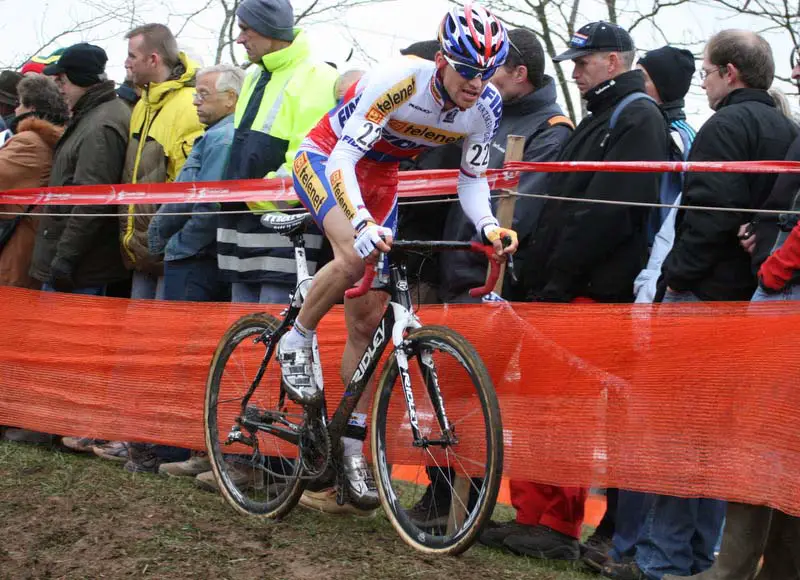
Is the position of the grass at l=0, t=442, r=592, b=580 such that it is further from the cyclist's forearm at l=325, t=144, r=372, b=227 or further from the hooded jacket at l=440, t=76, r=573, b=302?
the cyclist's forearm at l=325, t=144, r=372, b=227

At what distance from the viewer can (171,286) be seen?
803cm

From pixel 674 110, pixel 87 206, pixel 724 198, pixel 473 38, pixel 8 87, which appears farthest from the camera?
pixel 8 87

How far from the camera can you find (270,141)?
748 cm

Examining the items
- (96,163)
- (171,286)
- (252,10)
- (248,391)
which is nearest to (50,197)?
(96,163)

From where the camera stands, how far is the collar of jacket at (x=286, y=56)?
764 centimetres

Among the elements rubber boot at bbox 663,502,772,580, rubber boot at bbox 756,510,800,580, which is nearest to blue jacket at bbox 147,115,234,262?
rubber boot at bbox 663,502,772,580

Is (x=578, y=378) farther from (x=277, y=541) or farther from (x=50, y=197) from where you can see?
(x=50, y=197)

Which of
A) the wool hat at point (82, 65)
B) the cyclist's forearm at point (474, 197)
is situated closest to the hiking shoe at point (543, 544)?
the cyclist's forearm at point (474, 197)

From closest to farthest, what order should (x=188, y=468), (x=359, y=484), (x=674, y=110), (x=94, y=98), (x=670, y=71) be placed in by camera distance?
(x=359, y=484) < (x=670, y=71) < (x=674, y=110) < (x=188, y=468) < (x=94, y=98)

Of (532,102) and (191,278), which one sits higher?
(532,102)

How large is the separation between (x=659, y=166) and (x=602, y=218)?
0.45 meters

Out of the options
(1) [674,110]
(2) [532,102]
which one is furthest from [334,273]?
(1) [674,110]

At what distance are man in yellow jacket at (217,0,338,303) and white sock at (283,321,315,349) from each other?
1.19 meters

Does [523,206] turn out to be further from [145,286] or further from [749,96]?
[145,286]
